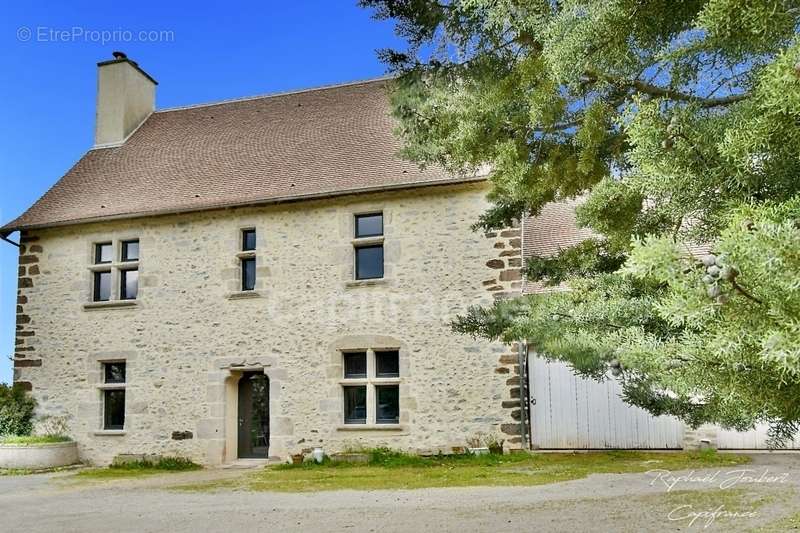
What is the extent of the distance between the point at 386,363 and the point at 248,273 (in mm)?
2827

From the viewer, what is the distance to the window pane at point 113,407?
12.6 metres

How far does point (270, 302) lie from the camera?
11.8 metres

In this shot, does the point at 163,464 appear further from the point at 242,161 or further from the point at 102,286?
the point at 242,161

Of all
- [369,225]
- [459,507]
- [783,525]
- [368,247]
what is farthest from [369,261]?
[783,525]

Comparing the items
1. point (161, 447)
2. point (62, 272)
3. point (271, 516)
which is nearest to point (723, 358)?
point (271, 516)

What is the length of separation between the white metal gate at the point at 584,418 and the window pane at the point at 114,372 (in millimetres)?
6846

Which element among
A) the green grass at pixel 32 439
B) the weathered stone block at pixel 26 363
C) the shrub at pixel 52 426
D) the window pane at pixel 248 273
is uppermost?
the window pane at pixel 248 273

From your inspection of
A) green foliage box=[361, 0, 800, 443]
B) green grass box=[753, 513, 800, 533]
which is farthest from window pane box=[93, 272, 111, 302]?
green grass box=[753, 513, 800, 533]

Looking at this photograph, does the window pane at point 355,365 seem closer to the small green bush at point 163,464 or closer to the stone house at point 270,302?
the stone house at point 270,302

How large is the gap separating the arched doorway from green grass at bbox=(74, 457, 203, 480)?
908 mm

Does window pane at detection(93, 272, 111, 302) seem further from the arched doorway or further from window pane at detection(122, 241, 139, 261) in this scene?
the arched doorway

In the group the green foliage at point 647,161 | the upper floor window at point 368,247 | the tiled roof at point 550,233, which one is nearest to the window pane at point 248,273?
the upper floor window at point 368,247

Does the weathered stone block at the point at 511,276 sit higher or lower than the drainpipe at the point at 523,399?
higher

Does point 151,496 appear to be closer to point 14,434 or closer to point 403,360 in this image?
point 403,360
